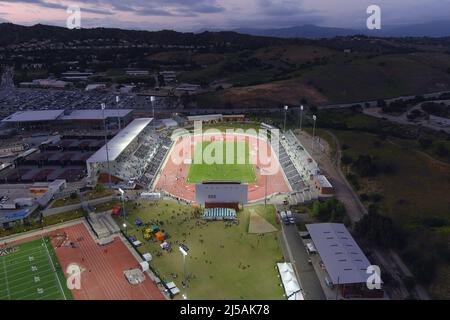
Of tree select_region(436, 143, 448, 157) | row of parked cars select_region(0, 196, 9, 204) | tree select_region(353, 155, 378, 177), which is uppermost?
tree select_region(436, 143, 448, 157)

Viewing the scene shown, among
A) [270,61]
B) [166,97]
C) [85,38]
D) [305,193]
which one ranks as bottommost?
[305,193]

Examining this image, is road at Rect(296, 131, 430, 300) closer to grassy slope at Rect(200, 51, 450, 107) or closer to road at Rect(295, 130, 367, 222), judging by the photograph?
road at Rect(295, 130, 367, 222)

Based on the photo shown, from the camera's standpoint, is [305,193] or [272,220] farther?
[305,193]

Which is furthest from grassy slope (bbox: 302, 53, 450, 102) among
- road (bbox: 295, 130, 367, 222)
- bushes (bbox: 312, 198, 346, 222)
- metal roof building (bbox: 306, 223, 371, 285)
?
metal roof building (bbox: 306, 223, 371, 285)

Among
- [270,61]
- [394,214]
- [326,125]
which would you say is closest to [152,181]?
[394,214]

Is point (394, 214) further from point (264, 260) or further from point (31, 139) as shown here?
point (31, 139)

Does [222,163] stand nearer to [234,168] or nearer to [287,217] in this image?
[234,168]

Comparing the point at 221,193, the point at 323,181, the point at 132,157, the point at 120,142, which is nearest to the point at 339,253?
the point at 323,181
